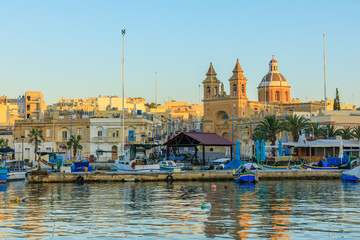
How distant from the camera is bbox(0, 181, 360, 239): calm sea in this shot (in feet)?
68.0

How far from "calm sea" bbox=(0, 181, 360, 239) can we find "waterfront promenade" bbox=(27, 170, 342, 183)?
6.22 metres

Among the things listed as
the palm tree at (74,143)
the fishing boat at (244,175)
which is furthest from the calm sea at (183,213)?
the palm tree at (74,143)

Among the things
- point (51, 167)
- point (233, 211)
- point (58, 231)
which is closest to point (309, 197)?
point (233, 211)

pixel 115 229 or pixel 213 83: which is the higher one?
pixel 213 83

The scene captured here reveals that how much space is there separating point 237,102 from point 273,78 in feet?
56.9

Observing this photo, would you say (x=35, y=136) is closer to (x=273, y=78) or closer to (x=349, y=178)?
(x=349, y=178)

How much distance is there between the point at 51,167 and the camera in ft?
182

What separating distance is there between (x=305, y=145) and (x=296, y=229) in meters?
42.6

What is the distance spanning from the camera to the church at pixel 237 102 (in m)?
128

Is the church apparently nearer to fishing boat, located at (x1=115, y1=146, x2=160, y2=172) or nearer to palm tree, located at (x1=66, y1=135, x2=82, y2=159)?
palm tree, located at (x1=66, y1=135, x2=82, y2=159)

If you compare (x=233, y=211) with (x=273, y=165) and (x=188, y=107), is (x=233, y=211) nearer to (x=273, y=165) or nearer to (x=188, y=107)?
(x=273, y=165)

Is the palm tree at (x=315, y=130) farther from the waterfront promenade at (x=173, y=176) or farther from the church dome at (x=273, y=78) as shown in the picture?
the church dome at (x=273, y=78)

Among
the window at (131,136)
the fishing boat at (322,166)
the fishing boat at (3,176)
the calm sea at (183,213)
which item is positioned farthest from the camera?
the window at (131,136)

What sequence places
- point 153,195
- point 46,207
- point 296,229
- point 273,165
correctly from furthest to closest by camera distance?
point 273,165 < point 153,195 < point 46,207 < point 296,229
